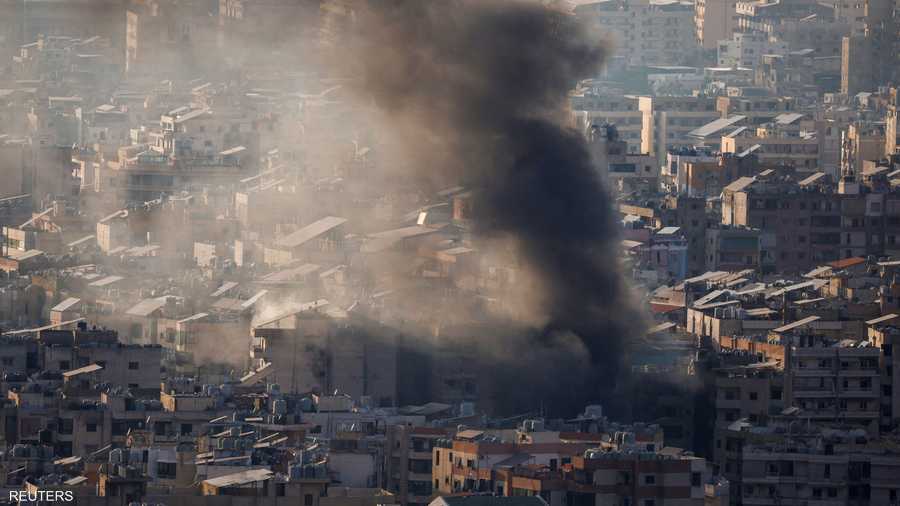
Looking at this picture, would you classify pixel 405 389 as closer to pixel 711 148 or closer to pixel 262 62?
pixel 711 148

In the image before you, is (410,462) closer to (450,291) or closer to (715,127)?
(450,291)

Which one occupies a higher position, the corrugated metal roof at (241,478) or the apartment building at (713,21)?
the apartment building at (713,21)

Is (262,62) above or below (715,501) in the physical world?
above

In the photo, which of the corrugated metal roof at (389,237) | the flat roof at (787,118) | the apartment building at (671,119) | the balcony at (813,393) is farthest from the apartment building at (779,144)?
the balcony at (813,393)

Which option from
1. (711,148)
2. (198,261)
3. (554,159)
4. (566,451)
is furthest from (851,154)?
(566,451)

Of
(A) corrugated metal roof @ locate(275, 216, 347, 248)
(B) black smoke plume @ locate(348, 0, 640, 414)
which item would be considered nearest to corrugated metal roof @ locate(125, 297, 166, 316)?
(B) black smoke plume @ locate(348, 0, 640, 414)

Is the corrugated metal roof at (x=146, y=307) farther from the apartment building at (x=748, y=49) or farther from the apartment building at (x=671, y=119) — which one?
the apartment building at (x=748, y=49)
